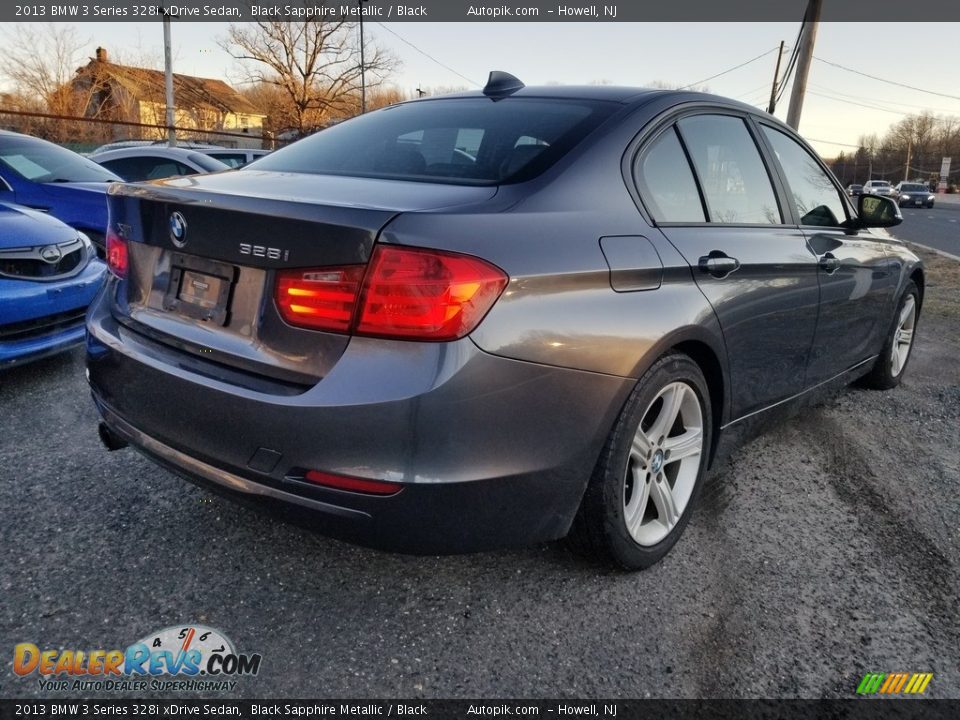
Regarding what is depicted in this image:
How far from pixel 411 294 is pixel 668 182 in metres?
1.19

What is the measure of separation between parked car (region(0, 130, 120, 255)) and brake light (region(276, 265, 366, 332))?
5.13 meters

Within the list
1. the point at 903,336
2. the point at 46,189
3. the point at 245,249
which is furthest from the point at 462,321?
the point at 46,189

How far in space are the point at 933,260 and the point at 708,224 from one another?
1204cm

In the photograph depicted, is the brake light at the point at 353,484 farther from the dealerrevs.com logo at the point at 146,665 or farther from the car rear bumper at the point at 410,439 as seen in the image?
the dealerrevs.com logo at the point at 146,665

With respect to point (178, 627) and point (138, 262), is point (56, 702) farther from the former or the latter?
point (138, 262)

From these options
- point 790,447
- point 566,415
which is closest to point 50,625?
point 566,415

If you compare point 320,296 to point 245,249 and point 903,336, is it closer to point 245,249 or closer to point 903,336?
point 245,249

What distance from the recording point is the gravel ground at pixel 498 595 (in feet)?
6.37

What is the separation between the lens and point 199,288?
2.04 metres

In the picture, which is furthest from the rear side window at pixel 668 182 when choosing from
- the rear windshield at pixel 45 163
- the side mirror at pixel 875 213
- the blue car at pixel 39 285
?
the rear windshield at pixel 45 163

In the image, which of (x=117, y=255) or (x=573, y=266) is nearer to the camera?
(x=573, y=266)

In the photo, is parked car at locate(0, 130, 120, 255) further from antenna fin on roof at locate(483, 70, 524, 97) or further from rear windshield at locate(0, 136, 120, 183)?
antenna fin on roof at locate(483, 70, 524, 97)

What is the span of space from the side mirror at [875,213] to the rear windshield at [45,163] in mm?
6251

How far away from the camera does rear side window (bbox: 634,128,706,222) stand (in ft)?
7.72
